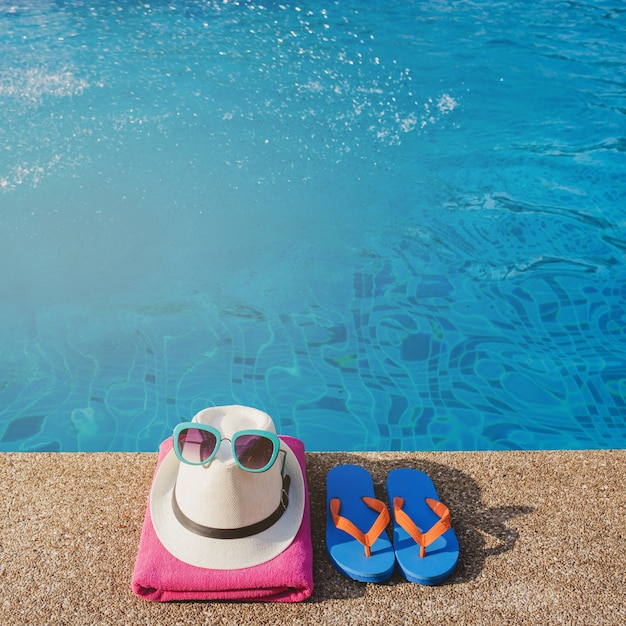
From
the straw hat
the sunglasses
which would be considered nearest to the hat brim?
the straw hat

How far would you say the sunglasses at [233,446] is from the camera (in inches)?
80.1

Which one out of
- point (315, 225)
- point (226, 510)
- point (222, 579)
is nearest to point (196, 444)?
point (226, 510)

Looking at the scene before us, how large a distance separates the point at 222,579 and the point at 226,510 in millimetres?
218

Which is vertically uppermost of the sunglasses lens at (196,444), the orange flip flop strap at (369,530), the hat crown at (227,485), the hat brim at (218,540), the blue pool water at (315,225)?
the sunglasses lens at (196,444)

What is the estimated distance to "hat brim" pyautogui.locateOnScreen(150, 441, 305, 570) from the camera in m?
2.12

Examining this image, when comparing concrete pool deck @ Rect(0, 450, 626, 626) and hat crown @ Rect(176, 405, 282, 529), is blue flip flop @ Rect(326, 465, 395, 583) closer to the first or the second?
concrete pool deck @ Rect(0, 450, 626, 626)

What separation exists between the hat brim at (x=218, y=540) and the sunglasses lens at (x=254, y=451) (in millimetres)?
285

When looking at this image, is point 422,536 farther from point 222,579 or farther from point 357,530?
point 222,579

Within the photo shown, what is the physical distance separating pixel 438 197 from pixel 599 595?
378 centimetres


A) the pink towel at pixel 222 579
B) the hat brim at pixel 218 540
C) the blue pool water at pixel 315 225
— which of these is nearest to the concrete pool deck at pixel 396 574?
the pink towel at pixel 222 579

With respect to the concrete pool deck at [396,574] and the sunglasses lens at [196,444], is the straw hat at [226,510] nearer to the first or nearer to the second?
the sunglasses lens at [196,444]

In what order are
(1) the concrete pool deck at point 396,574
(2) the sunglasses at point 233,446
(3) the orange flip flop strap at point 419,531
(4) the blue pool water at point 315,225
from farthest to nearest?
(4) the blue pool water at point 315,225 < (3) the orange flip flop strap at point 419,531 < (1) the concrete pool deck at point 396,574 < (2) the sunglasses at point 233,446

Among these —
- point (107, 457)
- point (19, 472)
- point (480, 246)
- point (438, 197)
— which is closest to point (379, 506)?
point (107, 457)

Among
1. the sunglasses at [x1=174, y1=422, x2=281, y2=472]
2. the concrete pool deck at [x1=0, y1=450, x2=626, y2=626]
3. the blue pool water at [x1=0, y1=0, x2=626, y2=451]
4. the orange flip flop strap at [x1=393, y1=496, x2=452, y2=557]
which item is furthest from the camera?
the blue pool water at [x1=0, y1=0, x2=626, y2=451]
